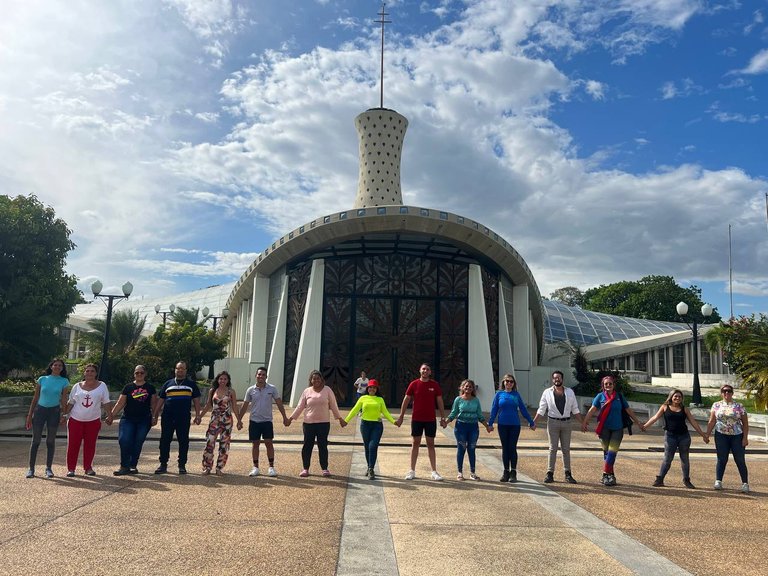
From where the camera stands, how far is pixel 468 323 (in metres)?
23.2

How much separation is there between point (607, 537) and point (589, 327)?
50557 mm

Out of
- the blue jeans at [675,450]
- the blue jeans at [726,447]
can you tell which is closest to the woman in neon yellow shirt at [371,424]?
the blue jeans at [675,450]

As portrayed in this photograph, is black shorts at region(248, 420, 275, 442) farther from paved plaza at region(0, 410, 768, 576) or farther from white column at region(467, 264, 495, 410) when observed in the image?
white column at region(467, 264, 495, 410)

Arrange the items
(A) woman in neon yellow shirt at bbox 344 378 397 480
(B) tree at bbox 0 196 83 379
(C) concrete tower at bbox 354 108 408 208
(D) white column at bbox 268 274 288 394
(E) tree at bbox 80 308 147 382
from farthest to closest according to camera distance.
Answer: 1. (C) concrete tower at bbox 354 108 408 208
2. (E) tree at bbox 80 308 147 382
3. (D) white column at bbox 268 274 288 394
4. (B) tree at bbox 0 196 83 379
5. (A) woman in neon yellow shirt at bbox 344 378 397 480

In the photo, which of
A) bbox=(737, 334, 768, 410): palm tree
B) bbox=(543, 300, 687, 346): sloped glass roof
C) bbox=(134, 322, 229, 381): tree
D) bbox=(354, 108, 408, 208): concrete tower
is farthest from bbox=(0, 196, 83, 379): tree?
bbox=(543, 300, 687, 346): sloped glass roof

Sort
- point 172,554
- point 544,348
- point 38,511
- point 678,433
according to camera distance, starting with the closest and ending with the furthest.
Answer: point 172,554, point 38,511, point 678,433, point 544,348

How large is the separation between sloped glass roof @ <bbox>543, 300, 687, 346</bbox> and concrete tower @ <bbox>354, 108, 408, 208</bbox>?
20.8 metres

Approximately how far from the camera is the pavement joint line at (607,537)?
4.47 m

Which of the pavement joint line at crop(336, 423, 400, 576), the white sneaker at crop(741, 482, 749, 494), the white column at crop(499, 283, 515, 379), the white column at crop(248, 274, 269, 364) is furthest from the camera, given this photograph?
the white column at crop(248, 274, 269, 364)

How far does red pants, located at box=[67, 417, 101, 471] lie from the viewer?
8.02 meters

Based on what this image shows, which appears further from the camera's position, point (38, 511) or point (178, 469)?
point (178, 469)

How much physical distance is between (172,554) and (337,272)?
63.2ft

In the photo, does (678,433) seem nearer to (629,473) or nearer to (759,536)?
(629,473)

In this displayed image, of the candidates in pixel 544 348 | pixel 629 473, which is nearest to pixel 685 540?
pixel 629 473
